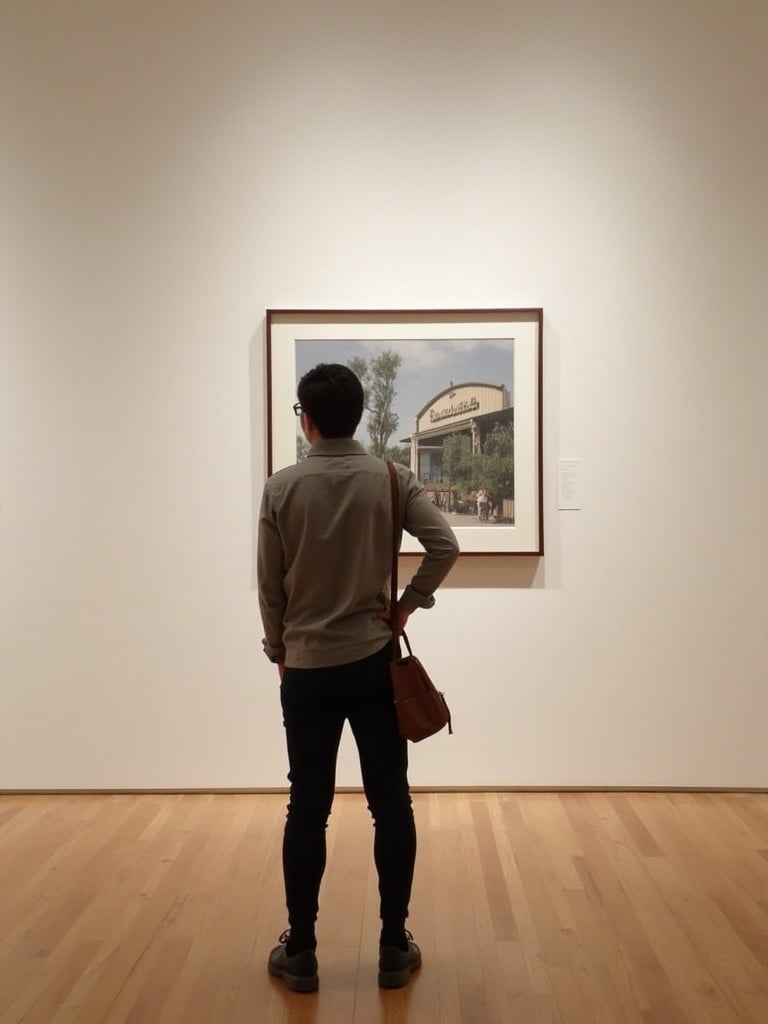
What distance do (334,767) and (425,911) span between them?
0.81 meters

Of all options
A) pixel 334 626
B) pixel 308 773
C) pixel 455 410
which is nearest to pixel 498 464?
pixel 455 410

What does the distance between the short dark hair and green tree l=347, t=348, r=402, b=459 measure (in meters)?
1.67

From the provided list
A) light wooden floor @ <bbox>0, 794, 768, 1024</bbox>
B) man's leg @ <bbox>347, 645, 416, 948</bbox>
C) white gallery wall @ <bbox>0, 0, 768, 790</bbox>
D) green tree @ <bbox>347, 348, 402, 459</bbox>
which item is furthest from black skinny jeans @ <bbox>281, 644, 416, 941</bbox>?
green tree @ <bbox>347, 348, 402, 459</bbox>

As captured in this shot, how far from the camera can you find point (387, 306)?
170 inches

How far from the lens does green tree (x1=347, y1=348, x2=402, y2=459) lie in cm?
434

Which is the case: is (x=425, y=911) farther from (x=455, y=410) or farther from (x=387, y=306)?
(x=387, y=306)

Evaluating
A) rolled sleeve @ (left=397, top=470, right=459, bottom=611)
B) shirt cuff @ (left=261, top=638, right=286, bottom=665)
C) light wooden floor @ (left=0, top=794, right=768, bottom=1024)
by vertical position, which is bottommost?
light wooden floor @ (left=0, top=794, right=768, bottom=1024)

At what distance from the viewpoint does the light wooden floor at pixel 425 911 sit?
8.54 feet

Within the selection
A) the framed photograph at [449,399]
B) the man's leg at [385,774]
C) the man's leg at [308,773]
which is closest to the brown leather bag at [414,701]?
the man's leg at [385,774]

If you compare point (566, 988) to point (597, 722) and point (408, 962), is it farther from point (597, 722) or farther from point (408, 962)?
point (597, 722)

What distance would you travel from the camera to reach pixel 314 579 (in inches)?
103

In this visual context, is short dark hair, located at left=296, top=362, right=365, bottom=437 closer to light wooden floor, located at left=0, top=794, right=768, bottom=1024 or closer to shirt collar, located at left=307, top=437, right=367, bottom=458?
shirt collar, located at left=307, top=437, right=367, bottom=458

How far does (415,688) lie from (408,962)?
30.1 inches

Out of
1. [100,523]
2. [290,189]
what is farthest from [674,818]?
[290,189]
